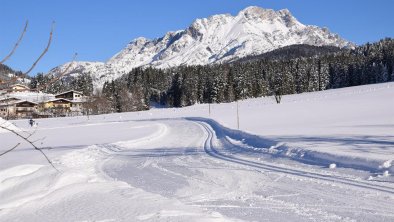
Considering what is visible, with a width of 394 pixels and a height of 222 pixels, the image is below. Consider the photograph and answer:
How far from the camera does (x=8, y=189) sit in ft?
25.9


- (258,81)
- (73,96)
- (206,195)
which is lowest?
(206,195)

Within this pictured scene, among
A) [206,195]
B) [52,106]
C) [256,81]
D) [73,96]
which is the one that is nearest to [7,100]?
[52,106]

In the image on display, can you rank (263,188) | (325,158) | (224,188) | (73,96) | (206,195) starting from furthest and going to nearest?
(325,158), (73,96), (224,188), (263,188), (206,195)

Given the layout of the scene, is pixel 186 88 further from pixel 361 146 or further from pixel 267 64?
pixel 361 146

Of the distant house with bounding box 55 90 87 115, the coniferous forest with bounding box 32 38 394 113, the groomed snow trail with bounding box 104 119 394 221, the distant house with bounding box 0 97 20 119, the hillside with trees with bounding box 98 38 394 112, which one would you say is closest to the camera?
the distant house with bounding box 0 97 20 119

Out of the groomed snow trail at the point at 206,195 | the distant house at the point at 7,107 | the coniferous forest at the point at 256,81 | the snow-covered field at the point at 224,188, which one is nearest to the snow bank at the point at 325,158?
the snow-covered field at the point at 224,188

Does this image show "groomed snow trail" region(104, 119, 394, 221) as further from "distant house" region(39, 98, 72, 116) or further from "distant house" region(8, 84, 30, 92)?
"distant house" region(8, 84, 30, 92)

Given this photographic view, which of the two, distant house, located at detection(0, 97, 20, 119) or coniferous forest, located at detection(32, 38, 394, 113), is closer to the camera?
distant house, located at detection(0, 97, 20, 119)

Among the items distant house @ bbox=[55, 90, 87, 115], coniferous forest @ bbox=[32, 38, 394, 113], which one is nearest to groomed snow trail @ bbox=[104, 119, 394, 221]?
distant house @ bbox=[55, 90, 87, 115]

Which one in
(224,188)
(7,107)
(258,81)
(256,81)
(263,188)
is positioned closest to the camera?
(7,107)

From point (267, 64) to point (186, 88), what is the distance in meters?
35.1

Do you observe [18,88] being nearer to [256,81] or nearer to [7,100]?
[7,100]

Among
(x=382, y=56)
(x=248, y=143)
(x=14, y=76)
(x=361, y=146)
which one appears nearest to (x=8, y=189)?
(x=14, y=76)

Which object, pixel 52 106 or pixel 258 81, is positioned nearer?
pixel 52 106
